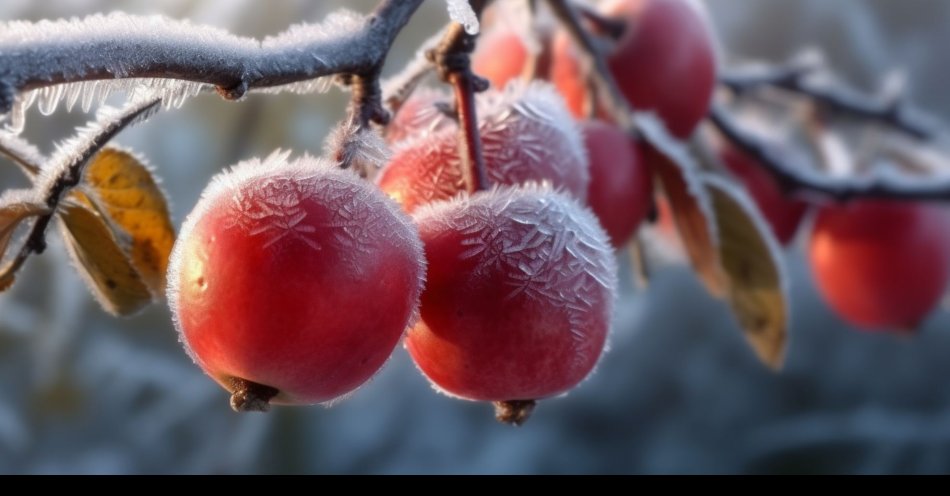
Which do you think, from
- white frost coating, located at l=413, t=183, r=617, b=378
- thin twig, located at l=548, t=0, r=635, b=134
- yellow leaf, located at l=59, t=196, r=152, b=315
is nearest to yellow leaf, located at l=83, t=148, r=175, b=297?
yellow leaf, located at l=59, t=196, r=152, b=315

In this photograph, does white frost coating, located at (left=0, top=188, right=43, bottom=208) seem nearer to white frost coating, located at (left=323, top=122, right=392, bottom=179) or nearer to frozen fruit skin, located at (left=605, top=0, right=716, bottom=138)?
white frost coating, located at (left=323, top=122, right=392, bottom=179)

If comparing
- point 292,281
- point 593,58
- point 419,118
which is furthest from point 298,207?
point 593,58

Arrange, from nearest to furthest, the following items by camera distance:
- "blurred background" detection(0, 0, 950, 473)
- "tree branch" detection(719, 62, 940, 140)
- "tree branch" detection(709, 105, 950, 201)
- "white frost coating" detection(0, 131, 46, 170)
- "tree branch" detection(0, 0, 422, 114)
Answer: "tree branch" detection(0, 0, 422, 114)
"white frost coating" detection(0, 131, 46, 170)
"tree branch" detection(709, 105, 950, 201)
"tree branch" detection(719, 62, 940, 140)
"blurred background" detection(0, 0, 950, 473)

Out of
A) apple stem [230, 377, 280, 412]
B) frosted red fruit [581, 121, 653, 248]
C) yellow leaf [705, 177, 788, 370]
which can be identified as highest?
yellow leaf [705, 177, 788, 370]

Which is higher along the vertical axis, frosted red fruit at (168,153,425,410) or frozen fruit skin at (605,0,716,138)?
frozen fruit skin at (605,0,716,138)

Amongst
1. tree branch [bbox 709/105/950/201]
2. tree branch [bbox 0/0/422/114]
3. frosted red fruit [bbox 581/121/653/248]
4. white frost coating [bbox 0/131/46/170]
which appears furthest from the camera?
tree branch [bbox 709/105/950/201]

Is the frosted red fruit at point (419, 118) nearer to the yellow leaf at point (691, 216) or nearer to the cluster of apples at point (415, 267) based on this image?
the cluster of apples at point (415, 267)

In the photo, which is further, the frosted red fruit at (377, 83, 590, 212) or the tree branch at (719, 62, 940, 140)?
the tree branch at (719, 62, 940, 140)
